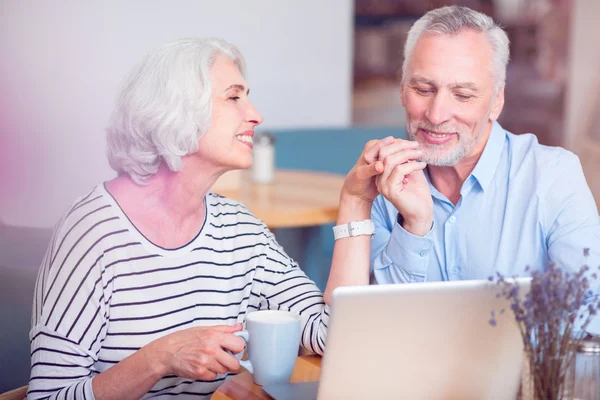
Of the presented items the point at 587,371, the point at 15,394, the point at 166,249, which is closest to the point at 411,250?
the point at 166,249

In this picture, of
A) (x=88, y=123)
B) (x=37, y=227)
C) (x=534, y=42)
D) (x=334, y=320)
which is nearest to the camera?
(x=334, y=320)

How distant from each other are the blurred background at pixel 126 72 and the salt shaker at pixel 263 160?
29 centimetres

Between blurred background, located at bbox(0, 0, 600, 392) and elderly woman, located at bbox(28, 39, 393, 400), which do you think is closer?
elderly woman, located at bbox(28, 39, 393, 400)

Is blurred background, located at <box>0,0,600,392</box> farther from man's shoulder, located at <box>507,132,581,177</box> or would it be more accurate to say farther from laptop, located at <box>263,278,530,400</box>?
laptop, located at <box>263,278,530,400</box>

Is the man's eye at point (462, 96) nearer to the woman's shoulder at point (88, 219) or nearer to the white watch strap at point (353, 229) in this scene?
the white watch strap at point (353, 229)

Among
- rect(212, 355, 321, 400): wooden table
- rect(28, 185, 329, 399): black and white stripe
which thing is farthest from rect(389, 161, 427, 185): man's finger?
rect(212, 355, 321, 400): wooden table

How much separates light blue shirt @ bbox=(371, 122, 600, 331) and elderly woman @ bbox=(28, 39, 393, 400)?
136mm

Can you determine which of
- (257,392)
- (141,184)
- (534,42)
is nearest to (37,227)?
(141,184)

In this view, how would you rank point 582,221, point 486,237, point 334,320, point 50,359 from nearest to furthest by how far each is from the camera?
1. point 334,320
2. point 50,359
3. point 582,221
4. point 486,237

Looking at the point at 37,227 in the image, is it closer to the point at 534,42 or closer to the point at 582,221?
the point at 582,221

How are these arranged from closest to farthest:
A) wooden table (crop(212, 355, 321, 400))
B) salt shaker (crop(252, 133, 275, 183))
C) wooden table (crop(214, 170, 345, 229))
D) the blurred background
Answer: wooden table (crop(212, 355, 321, 400)), the blurred background, wooden table (crop(214, 170, 345, 229)), salt shaker (crop(252, 133, 275, 183))

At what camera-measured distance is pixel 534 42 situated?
23.1ft

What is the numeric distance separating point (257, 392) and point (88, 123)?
5.27ft

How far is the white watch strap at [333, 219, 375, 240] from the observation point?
156 cm
